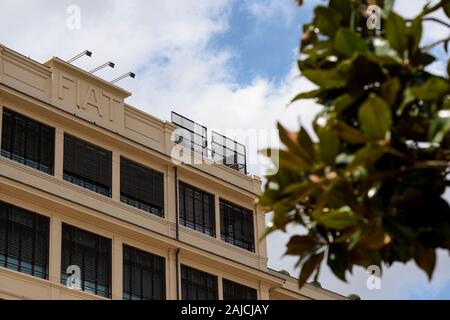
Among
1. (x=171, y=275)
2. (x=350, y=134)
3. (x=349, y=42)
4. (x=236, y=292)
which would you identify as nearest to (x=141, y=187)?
(x=171, y=275)

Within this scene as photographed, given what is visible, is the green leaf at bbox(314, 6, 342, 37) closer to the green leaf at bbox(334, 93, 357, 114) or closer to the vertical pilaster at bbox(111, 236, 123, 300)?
the green leaf at bbox(334, 93, 357, 114)

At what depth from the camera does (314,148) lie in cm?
396

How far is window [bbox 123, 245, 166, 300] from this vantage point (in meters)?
25.3

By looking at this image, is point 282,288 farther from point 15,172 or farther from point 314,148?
point 314,148

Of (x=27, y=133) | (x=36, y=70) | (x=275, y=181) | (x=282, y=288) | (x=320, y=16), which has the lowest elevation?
(x=275, y=181)

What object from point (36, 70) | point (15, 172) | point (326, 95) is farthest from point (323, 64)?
point (36, 70)

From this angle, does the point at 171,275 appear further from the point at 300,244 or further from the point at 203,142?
the point at 300,244

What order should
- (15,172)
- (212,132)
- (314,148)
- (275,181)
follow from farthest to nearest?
(212,132), (15,172), (275,181), (314,148)

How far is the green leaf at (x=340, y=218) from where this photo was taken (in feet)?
13.3

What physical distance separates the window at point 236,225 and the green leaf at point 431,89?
975 inches

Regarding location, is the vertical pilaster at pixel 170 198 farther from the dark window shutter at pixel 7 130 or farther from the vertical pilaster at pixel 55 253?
the dark window shutter at pixel 7 130

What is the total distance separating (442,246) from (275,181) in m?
0.71

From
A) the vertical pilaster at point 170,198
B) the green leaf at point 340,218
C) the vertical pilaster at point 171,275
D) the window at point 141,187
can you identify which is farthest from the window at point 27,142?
the green leaf at point 340,218

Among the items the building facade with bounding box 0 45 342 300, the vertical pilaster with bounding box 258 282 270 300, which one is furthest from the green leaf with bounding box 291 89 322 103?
the vertical pilaster with bounding box 258 282 270 300
